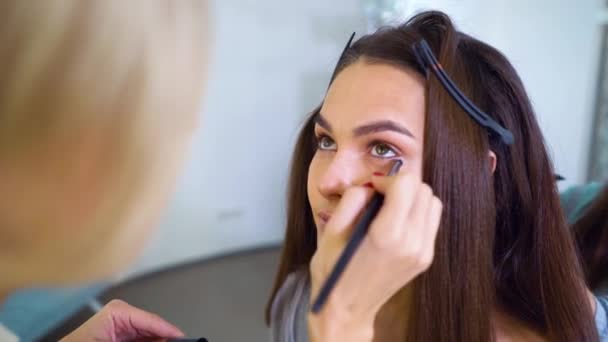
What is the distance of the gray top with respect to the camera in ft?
2.27

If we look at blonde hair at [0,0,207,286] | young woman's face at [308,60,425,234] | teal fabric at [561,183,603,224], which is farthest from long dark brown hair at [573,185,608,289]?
blonde hair at [0,0,207,286]

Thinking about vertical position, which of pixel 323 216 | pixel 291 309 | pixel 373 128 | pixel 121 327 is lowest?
pixel 291 309

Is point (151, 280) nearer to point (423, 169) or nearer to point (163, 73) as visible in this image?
point (163, 73)

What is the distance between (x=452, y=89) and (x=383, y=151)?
0.33 feet

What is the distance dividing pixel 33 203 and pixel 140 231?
19 cm

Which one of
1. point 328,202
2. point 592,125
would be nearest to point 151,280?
point 328,202

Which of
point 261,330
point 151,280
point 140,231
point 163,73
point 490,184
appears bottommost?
point 261,330

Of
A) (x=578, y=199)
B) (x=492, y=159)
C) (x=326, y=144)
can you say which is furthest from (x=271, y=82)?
(x=578, y=199)

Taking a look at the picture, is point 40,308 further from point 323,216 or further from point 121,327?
point 323,216

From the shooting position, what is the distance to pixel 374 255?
32 centimetres

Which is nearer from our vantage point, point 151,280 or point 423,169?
point 423,169

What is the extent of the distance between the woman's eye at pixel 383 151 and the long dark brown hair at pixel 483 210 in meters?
0.04

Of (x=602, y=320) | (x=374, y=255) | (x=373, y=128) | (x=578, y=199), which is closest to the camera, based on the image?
(x=374, y=255)

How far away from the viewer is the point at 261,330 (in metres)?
0.92
